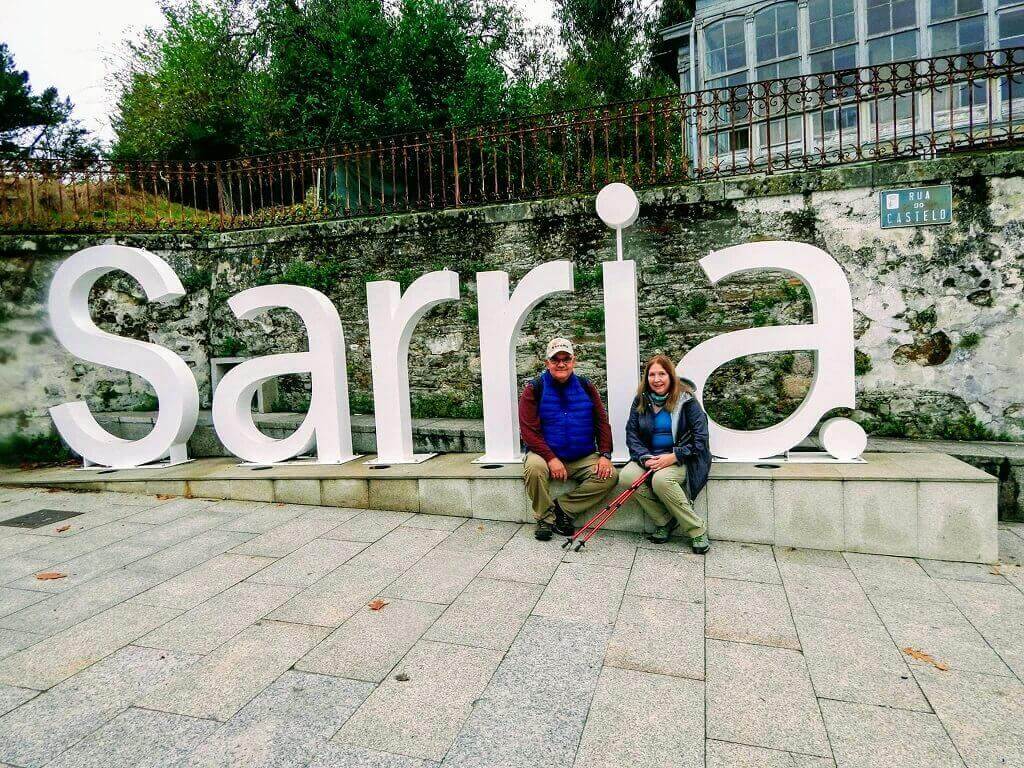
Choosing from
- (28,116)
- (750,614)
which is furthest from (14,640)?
(28,116)

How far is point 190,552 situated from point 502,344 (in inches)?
113

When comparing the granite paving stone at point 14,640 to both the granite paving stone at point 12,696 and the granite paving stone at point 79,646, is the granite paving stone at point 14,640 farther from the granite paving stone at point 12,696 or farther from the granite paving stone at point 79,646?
the granite paving stone at point 12,696

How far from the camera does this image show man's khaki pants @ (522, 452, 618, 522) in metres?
4.86

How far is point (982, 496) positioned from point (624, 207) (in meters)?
3.32

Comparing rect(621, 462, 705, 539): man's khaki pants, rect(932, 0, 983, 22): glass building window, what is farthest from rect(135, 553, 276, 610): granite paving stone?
rect(932, 0, 983, 22): glass building window

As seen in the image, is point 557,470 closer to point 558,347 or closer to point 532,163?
point 558,347

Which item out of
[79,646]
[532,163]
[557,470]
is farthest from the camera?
[532,163]

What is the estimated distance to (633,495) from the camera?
484 centimetres

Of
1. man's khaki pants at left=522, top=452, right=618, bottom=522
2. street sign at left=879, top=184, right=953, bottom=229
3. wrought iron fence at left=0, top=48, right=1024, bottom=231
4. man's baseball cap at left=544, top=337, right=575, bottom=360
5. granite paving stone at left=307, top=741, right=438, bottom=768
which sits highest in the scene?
wrought iron fence at left=0, top=48, right=1024, bottom=231

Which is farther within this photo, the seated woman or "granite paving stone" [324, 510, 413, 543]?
"granite paving stone" [324, 510, 413, 543]

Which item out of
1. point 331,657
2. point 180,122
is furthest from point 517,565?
point 180,122

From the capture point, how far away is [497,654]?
3.13 metres

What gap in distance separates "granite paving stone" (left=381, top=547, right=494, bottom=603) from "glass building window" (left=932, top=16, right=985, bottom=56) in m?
8.35

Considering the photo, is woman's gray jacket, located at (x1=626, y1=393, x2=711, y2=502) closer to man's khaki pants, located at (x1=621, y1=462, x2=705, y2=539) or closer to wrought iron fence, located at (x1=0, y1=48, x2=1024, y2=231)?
man's khaki pants, located at (x1=621, y1=462, x2=705, y2=539)
